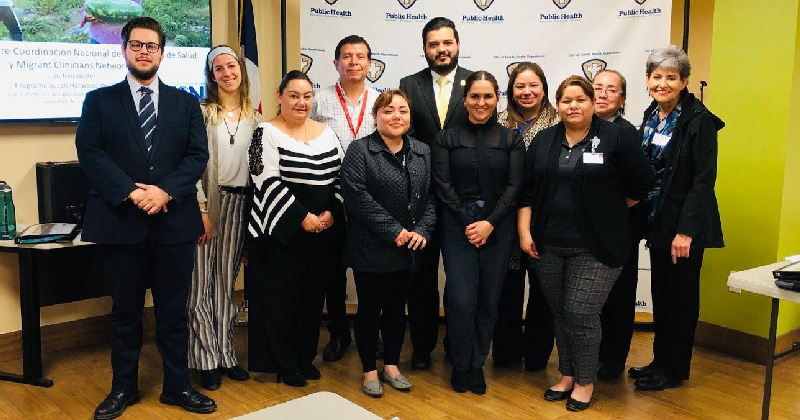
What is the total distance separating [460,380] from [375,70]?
1.99m

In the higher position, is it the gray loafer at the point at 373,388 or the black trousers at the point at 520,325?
the black trousers at the point at 520,325

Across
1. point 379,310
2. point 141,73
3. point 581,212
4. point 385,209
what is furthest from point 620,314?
point 141,73

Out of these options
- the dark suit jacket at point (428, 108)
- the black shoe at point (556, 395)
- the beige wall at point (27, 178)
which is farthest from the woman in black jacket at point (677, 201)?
the beige wall at point (27, 178)

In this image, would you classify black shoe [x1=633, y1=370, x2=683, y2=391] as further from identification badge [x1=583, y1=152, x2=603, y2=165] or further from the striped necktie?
the striped necktie

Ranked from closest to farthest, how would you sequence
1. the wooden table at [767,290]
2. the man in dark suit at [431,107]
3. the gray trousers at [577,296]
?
the wooden table at [767,290], the gray trousers at [577,296], the man in dark suit at [431,107]

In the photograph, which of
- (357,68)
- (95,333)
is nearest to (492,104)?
(357,68)

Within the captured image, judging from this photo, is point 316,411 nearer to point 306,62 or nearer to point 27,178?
point 27,178

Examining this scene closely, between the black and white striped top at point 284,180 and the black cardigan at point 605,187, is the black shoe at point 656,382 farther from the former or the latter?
the black and white striped top at point 284,180

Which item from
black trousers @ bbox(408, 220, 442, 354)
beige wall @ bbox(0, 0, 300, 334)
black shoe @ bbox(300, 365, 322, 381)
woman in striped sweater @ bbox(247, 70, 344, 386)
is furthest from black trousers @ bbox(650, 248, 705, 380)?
beige wall @ bbox(0, 0, 300, 334)

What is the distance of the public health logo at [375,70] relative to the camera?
14.7 ft

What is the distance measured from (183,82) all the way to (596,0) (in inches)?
96.7

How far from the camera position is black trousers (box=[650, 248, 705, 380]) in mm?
3453

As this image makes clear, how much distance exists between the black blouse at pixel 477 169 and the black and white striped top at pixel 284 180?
0.53 meters

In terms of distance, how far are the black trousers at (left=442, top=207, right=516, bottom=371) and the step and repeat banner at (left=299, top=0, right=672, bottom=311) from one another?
1.44 metres
